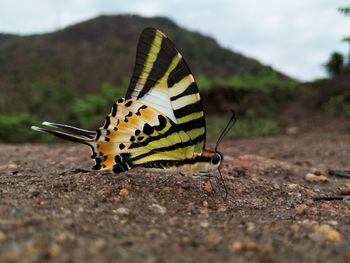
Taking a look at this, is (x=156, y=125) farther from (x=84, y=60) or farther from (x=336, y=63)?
(x=84, y=60)

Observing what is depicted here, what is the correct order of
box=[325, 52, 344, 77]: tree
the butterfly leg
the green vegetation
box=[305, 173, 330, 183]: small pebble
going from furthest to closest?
box=[325, 52, 344, 77]: tree
the green vegetation
box=[305, 173, 330, 183]: small pebble
the butterfly leg

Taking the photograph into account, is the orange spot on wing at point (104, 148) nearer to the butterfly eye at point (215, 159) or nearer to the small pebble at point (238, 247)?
the butterfly eye at point (215, 159)

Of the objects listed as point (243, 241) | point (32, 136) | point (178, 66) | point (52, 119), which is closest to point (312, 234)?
point (243, 241)

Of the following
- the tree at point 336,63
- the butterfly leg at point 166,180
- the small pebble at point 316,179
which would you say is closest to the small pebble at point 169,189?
the butterfly leg at point 166,180

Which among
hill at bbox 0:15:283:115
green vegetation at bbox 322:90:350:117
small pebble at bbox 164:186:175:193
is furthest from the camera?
hill at bbox 0:15:283:115

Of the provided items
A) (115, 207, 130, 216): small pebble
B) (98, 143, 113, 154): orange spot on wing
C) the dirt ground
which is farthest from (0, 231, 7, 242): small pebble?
(98, 143, 113, 154): orange spot on wing

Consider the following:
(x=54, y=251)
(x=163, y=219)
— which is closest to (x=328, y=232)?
(x=163, y=219)

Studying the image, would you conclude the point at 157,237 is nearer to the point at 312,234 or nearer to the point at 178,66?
the point at 312,234

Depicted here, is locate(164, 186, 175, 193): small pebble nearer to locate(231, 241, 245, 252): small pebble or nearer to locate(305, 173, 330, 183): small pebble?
locate(231, 241, 245, 252): small pebble
